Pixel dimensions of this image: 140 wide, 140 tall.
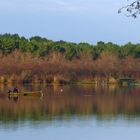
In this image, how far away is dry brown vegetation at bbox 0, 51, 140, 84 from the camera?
5700cm

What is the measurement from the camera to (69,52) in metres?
68.7

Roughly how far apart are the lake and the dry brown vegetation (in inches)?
604

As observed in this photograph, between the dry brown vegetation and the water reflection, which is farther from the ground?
the dry brown vegetation

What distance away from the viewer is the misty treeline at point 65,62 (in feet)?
188

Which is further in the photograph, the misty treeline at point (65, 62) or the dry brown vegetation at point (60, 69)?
the misty treeline at point (65, 62)

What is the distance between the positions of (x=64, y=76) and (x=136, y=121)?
30876 millimetres

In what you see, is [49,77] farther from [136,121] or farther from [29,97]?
[136,121]

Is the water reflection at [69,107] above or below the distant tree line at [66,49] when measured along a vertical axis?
below

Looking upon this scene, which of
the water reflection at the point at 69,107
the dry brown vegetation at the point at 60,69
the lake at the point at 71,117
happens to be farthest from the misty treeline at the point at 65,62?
the lake at the point at 71,117

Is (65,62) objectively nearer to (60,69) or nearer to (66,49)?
(60,69)

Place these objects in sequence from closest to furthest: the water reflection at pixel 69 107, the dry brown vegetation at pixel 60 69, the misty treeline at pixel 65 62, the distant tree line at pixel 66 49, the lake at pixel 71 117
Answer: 1. the lake at pixel 71 117
2. the water reflection at pixel 69 107
3. the dry brown vegetation at pixel 60 69
4. the misty treeline at pixel 65 62
5. the distant tree line at pixel 66 49

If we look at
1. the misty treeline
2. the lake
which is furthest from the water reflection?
the misty treeline

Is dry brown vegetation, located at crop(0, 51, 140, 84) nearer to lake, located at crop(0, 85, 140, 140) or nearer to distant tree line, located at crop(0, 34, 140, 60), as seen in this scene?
distant tree line, located at crop(0, 34, 140, 60)

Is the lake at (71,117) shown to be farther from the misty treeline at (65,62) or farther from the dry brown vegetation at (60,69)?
the misty treeline at (65,62)
